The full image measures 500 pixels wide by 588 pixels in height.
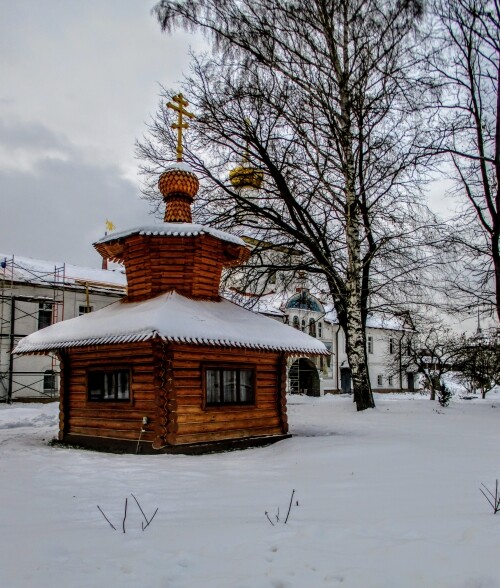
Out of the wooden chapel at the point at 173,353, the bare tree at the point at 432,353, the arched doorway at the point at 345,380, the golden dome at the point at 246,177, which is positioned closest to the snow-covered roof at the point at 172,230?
the wooden chapel at the point at 173,353

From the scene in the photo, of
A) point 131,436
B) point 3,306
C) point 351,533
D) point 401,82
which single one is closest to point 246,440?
point 131,436

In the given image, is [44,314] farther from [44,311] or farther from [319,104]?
[319,104]

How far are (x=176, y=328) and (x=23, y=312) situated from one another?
20286 mm

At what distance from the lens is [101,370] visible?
36.4 feet

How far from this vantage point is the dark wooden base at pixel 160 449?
981 cm

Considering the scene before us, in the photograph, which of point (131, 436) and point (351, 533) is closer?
point (351, 533)

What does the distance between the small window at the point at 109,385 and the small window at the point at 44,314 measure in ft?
58.2

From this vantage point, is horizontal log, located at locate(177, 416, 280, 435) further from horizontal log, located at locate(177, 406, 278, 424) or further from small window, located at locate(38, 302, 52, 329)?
small window, located at locate(38, 302, 52, 329)

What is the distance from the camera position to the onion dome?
12602mm

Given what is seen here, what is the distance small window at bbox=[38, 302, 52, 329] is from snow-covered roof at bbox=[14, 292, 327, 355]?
16471 mm

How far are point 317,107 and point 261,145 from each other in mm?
2075

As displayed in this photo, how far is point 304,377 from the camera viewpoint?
128ft

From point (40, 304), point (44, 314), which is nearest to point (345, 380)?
point (44, 314)

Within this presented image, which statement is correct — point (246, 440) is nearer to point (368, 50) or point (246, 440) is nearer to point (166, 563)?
point (166, 563)
